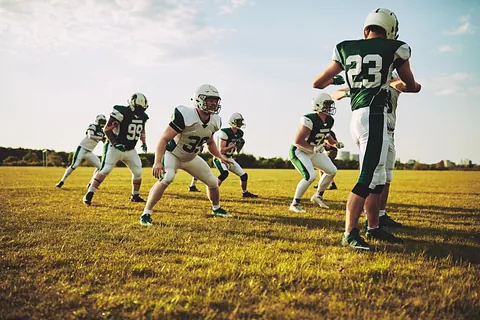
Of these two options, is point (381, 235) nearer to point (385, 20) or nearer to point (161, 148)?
point (385, 20)

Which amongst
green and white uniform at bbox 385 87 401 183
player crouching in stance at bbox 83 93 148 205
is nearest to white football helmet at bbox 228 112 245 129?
player crouching in stance at bbox 83 93 148 205

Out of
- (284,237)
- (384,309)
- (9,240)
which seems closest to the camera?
(384,309)

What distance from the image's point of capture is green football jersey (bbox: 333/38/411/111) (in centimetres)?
409

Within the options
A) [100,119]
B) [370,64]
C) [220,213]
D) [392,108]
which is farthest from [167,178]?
[100,119]

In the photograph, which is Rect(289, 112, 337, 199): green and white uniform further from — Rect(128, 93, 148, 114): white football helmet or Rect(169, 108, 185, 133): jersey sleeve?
Rect(128, 93, 148, 114): white football helmet

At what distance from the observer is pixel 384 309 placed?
262 centimetres

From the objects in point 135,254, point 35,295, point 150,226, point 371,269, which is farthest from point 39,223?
point 371,269

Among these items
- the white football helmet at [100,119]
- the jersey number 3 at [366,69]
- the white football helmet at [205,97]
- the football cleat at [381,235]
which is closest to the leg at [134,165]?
the white football helmet at [205,97]

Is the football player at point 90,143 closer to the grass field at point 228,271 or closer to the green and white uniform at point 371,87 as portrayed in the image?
the grass field at point 228,271

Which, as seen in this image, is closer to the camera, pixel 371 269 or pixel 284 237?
pixel 371 269

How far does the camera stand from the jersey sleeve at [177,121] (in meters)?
5.80

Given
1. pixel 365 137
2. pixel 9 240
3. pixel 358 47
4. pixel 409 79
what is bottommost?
pixel 9 240

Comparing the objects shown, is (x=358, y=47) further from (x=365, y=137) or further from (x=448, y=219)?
(x=448, y=219)

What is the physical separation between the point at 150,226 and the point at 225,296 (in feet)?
10.6
